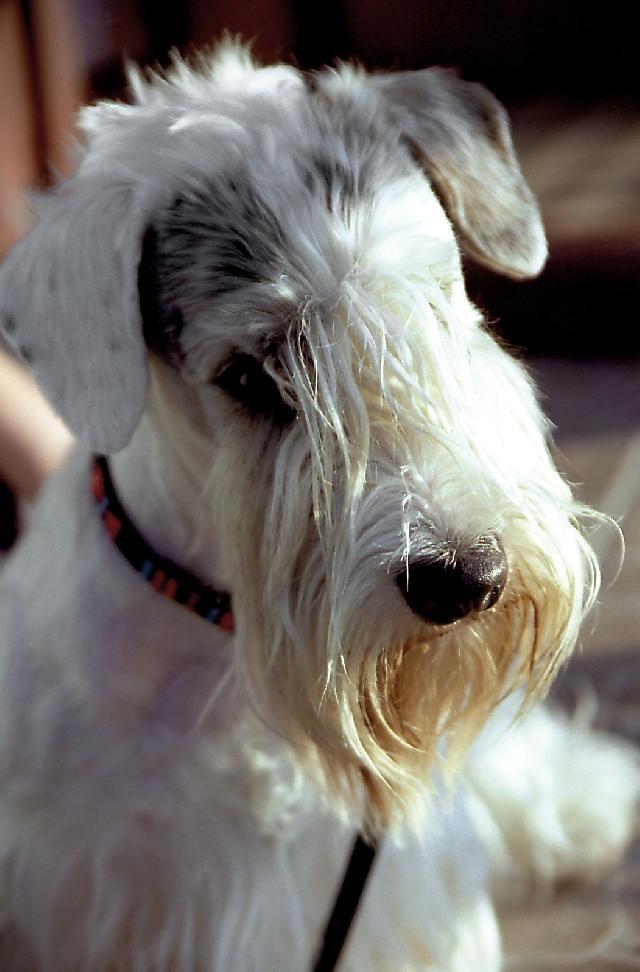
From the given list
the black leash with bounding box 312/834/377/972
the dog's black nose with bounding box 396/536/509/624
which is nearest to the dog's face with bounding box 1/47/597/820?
the dog's black nose with bounding box 396/536/509/624

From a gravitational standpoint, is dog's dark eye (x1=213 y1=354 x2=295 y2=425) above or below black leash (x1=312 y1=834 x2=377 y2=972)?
above

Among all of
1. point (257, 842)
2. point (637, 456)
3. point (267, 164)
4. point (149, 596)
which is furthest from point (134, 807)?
point (637, 456)

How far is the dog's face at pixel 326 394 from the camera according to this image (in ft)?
4.66

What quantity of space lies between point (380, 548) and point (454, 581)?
0.34 ft

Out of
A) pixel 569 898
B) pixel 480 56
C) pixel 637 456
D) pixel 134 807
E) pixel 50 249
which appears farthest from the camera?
pixel 480 56

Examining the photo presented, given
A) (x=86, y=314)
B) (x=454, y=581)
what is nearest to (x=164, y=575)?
(x=86, y=314)

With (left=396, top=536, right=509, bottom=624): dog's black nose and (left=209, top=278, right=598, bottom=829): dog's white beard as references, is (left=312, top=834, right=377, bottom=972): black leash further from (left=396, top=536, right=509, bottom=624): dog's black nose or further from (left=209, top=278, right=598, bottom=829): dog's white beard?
(left=396, top=536, right=509, bottom=624): dog's black nose

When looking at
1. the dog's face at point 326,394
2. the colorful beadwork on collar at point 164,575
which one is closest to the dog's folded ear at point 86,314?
the dog's face at point 326,394

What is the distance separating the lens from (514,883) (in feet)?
7.80

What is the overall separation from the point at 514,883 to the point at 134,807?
887 millimetres

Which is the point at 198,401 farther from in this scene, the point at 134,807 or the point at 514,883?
the point at 514,883

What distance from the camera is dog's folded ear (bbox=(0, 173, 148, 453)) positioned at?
1.53 metres

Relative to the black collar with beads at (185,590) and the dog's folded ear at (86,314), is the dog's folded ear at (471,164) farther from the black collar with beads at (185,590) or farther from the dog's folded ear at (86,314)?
the black collar with beads at (185,590)

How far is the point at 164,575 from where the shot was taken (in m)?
1.73
